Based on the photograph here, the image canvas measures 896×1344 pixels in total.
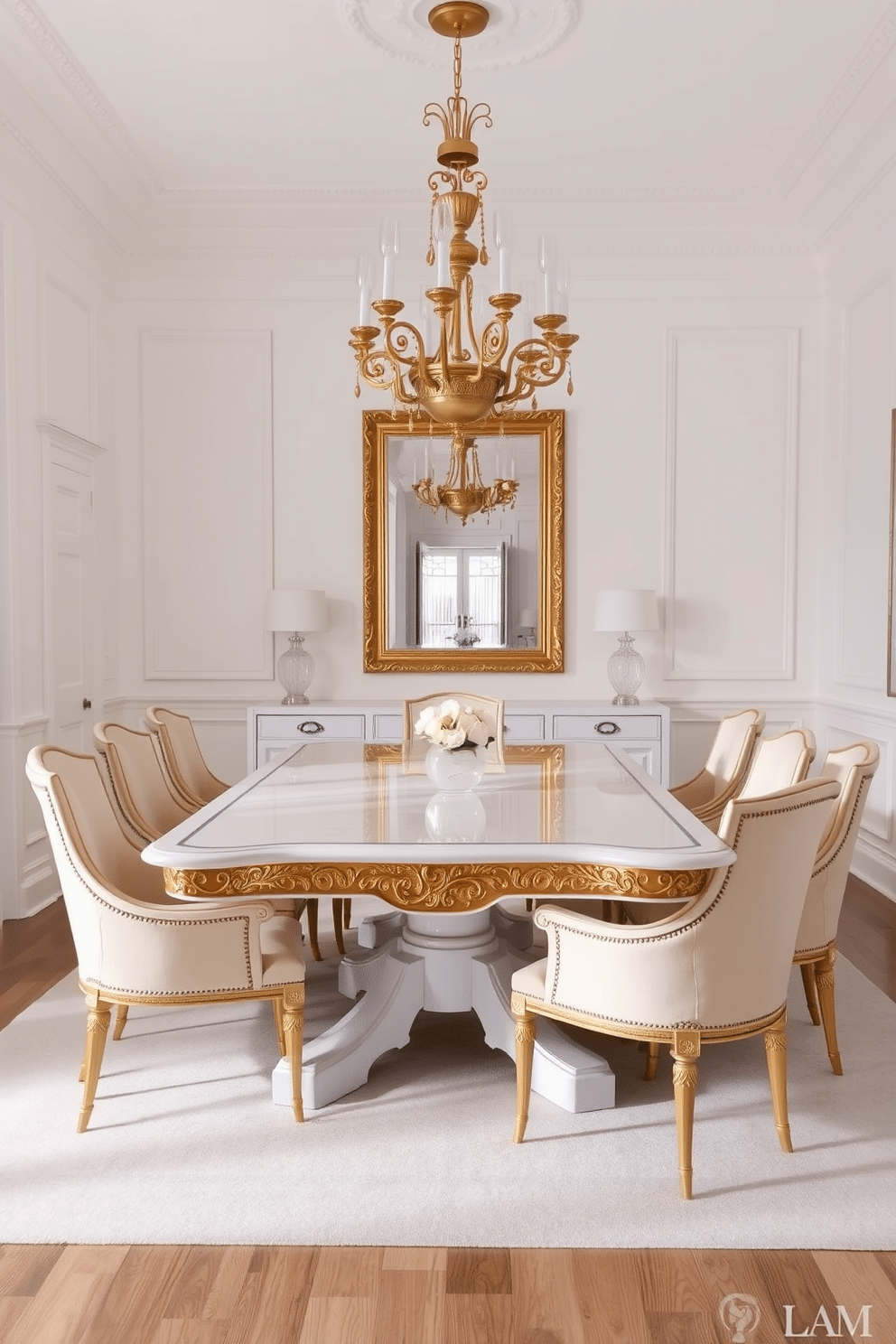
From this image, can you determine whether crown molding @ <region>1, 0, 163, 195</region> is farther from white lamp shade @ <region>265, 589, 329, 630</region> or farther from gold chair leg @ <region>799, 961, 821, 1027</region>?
gold chair leg @ <region>799, 961, 821, 1027</region>

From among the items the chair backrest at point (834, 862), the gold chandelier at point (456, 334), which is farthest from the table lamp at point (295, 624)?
the chair backrest at point (834, 862)

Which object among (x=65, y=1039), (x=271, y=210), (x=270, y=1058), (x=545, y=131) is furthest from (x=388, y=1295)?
(x=271, y=210)

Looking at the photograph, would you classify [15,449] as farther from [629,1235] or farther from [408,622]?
[629,1235]

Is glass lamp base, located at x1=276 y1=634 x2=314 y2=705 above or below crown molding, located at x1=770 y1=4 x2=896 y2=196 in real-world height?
below

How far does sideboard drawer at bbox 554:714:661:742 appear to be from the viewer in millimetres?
5641

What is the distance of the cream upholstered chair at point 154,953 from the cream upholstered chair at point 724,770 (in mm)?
1791

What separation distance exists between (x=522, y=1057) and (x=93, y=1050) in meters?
1.08

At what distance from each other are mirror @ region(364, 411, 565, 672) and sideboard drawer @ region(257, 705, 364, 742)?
0.53 metres

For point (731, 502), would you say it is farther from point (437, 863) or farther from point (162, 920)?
point (162, 920)

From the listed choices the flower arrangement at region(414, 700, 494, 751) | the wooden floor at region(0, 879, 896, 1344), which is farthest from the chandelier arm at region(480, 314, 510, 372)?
the wooden floor at region(0, 879, 896, 1344)

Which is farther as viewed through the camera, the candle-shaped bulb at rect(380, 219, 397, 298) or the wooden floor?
the candle-shaped bulb at rect(380, 219, 397, 298)

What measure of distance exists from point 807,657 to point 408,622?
2275 millimetres

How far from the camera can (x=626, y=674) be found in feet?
19.3

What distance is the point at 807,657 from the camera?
608cm
